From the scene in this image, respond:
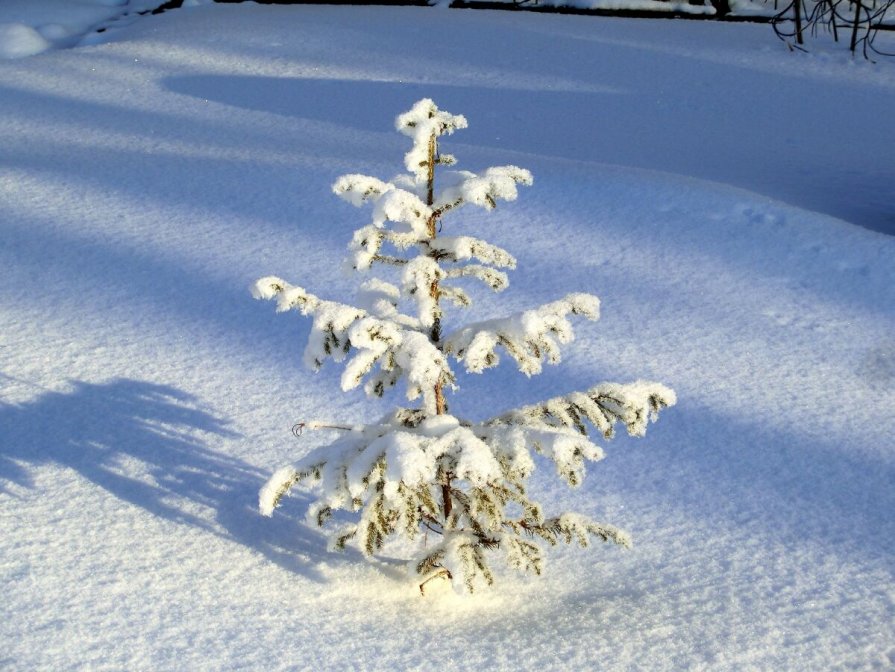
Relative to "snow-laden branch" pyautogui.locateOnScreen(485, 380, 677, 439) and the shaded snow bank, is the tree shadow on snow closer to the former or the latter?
"snow-laden branch" pyautogui.locateOnScreen(485, 380, 677, 439)

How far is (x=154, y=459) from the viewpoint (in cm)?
399

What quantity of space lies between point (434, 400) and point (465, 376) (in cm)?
145

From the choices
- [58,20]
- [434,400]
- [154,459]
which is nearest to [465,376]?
[154,459]

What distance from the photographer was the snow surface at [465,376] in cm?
318

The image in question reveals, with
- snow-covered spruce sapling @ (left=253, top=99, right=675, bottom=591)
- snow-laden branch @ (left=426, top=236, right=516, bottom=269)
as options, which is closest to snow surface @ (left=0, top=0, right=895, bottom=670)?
snow-covered spruce sapling @ (left=253, top=99, right=675, bottom=591)

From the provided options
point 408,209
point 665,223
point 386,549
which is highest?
A: point 408,209

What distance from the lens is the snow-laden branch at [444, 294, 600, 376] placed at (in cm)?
290

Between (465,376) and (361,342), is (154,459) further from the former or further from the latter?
(361,342)

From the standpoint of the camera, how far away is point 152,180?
21.9ft

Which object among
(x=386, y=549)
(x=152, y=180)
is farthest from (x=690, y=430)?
(x=152, y=180)

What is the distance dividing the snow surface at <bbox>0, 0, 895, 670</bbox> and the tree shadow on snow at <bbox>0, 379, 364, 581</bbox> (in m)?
0.01

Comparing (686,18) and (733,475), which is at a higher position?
(686,18)

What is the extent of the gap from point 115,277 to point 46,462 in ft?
5.58

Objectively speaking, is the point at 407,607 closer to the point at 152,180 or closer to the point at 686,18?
the point at 152,180
